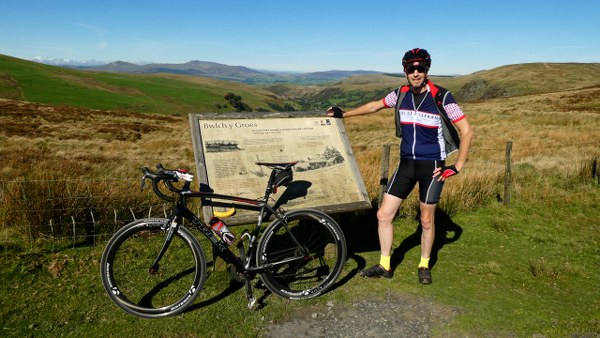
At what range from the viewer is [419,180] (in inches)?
192

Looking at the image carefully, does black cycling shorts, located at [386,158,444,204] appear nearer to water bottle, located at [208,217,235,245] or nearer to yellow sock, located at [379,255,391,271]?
yellow sock, located at [379,255,391,271]

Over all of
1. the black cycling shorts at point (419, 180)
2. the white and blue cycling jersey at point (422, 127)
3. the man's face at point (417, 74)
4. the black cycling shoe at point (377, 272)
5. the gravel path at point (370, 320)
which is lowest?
the gravel path at point (370, 320)

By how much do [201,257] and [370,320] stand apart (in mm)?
1957

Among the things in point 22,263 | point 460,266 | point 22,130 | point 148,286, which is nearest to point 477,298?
point 460,266

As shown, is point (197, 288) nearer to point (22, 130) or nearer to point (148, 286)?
point (148, 286)

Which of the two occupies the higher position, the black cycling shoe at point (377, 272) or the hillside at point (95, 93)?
the black cycling shoe at point (377, 272)

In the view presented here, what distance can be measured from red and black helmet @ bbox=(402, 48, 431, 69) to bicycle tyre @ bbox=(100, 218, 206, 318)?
2999 millimetres

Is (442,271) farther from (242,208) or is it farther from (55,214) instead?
(55,214)

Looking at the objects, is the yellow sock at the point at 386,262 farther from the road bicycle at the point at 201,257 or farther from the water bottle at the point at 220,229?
the water bottle at the point at 220,229

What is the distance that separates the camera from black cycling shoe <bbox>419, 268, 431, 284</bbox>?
522cm

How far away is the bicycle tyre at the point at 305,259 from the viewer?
4590 millimetres

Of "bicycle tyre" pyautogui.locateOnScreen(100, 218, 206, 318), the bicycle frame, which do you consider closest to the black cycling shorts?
the bicycle frame

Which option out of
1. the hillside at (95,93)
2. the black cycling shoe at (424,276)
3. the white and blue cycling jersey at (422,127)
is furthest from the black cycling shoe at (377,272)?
the hillside at (95,93)

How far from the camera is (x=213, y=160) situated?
5066 millimetres
